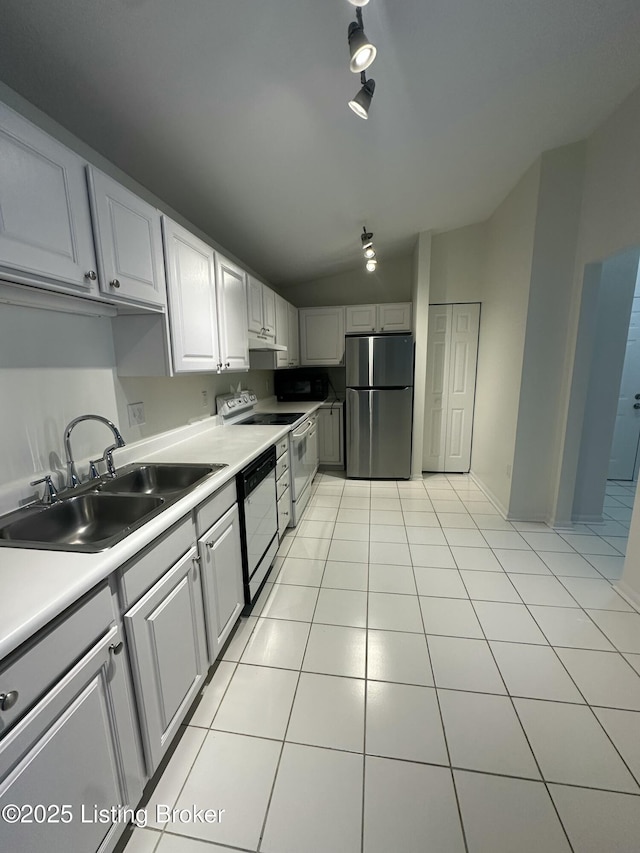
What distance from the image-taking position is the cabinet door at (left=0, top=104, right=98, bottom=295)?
2.99 feet

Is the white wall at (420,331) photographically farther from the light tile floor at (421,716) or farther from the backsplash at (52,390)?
the backsplash at (52,390)

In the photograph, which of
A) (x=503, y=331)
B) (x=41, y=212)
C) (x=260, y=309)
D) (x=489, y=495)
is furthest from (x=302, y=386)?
(x=41, y=212)

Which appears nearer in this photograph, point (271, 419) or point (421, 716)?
point (421, 716)

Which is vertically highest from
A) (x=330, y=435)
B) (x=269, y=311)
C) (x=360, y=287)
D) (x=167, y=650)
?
(x=360, y=287)

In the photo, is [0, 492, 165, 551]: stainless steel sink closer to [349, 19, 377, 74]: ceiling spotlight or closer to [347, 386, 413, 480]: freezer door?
[349, 19, 377, 74]: ceiling spotlight

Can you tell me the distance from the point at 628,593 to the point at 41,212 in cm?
322

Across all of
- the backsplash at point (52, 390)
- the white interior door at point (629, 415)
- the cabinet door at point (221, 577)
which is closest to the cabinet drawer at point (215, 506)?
the cabinet door at point (221, 577)

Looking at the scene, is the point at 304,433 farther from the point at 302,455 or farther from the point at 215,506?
the point at 215,506

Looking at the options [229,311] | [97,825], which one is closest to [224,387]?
[229,311]

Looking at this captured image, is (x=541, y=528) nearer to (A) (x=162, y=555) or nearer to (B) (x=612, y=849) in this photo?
(B) (x=612, y=849)

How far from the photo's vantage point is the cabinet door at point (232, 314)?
2188mm

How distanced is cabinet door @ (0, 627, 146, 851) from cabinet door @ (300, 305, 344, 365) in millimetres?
3913

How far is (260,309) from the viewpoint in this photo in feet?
9.78

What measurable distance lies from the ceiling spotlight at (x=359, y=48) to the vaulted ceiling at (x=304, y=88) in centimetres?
26
